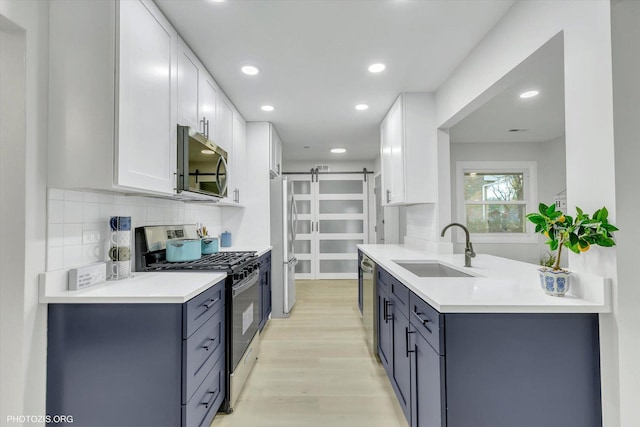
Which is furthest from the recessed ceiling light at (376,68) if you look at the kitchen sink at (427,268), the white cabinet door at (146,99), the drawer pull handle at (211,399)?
the drawer pull handle at (211,399)

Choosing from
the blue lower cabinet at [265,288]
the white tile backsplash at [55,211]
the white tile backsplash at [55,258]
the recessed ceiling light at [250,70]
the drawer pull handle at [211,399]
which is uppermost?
the recessed ceiling light at [250,70]

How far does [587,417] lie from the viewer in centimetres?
123

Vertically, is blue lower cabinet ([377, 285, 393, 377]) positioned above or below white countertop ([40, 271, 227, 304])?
below

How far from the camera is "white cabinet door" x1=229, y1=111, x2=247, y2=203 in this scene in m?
3.32

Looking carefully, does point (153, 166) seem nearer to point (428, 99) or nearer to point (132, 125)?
point (132, 125)

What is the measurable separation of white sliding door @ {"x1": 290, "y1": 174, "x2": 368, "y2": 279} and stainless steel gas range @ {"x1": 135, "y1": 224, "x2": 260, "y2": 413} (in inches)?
148

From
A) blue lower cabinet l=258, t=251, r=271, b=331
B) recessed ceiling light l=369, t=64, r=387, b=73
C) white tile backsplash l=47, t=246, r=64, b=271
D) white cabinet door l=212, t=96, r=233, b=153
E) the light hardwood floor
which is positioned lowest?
the light hardwood floor

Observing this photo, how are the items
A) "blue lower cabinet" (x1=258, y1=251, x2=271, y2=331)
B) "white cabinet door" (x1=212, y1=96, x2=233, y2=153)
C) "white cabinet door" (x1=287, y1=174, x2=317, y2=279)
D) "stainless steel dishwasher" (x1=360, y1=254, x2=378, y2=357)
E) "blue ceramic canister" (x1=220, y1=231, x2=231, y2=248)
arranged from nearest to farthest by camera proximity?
1. "stainless steel dishwasher" (x1=360, y1=254, x2=378, y2=357)
2. "white cabinet door" (x1=212, y1=96, x2=233, y2=153)
3. "blue lower cabinet" (x1=258, y1=251, x2=271, y2=331)
4. "blue ceramic canister" (x1=220, y1=231, x2=231, y2=248)
5. "white cabinet door" (x1=287, y1=174, x2=317, y2=279)

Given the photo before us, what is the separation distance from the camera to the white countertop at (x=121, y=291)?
1.39 meters

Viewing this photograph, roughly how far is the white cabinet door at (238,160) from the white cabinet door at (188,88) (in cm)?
95

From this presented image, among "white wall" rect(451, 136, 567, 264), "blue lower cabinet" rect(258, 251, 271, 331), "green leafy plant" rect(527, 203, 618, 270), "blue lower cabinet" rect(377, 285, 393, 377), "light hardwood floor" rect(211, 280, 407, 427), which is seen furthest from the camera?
"white wall" rect(451, 136, 567, 264)

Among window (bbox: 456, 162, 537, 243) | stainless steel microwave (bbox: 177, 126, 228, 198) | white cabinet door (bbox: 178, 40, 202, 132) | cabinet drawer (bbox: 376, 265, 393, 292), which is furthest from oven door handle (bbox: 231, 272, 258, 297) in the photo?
window (bbox: 456, 162, 537, 243)

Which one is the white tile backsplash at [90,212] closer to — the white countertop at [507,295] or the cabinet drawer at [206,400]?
the cabinet drawer at [206,400]

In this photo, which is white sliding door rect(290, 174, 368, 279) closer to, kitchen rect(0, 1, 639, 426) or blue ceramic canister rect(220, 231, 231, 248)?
blue ceramic canister rect(220, 231, 231, 248)
